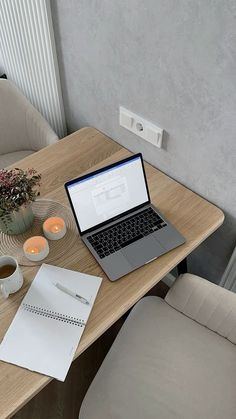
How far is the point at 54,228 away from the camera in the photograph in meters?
1.09

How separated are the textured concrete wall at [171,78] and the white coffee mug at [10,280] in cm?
65

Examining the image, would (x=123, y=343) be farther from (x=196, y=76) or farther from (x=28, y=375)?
(x=196, y=76)

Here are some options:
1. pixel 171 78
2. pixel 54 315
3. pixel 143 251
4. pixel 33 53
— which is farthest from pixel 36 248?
pixel 33 53

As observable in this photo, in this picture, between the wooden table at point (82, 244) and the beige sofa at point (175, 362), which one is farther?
the beige sofa at point (175, 362)

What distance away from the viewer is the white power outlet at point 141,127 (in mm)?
1202

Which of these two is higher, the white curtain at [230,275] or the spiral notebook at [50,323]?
the spiral notebook at [50,323]

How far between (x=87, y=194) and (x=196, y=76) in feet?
1.51

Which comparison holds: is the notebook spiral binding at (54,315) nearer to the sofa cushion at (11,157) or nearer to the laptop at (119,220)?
the laptop at (119,220)

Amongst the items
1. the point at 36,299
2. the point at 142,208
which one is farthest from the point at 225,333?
the point at 36,299

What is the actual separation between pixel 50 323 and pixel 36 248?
238mm

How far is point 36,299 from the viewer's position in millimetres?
948

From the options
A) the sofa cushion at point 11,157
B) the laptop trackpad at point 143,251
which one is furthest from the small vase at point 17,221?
the sofa cushion at point 11,157

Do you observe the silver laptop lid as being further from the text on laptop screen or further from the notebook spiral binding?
the notebook spiral binding

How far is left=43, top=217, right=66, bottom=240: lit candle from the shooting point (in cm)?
107
